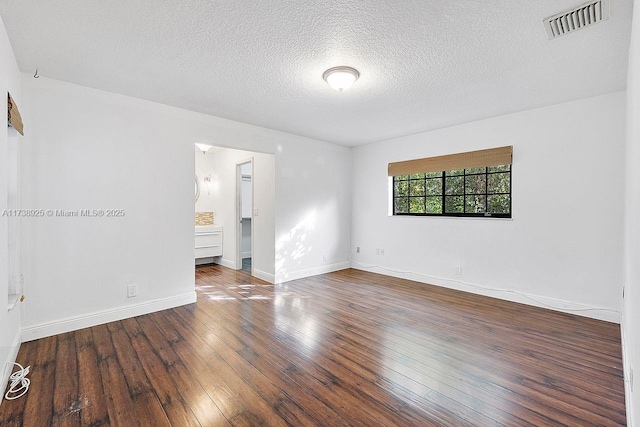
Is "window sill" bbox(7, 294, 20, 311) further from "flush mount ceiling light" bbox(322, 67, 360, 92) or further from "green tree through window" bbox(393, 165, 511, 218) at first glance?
"green tree through window" bbox(393, 165, 511, 218)

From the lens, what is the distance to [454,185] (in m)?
4.40

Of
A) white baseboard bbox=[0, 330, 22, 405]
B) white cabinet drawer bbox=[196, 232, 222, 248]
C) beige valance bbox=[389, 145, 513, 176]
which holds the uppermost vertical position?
beige valance bbox=[389, 145, 513, 176]

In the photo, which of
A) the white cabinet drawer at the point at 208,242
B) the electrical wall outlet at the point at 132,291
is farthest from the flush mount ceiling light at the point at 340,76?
the white cabinet drawer at the point at 208,242

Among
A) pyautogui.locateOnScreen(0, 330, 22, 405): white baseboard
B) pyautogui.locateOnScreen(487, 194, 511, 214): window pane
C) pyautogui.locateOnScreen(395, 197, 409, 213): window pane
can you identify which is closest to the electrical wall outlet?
pyautogui.locateOnScreen(0, 330, 22, 405): white baseboard

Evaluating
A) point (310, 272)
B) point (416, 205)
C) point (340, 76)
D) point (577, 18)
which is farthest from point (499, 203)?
point (310, 272)

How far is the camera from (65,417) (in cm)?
167

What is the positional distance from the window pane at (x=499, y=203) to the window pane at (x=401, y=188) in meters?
1.29

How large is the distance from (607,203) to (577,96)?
3.83ft

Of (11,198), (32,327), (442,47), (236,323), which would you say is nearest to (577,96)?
(442,47)

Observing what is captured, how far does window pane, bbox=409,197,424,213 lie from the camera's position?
4797 mm

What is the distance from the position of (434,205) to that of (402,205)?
0.58 meters

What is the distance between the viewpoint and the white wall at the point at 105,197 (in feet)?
8.80

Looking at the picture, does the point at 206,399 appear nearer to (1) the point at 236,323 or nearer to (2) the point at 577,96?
(1) the point at 236,323

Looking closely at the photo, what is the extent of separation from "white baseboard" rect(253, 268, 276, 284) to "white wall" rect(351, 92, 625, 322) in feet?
7.43
